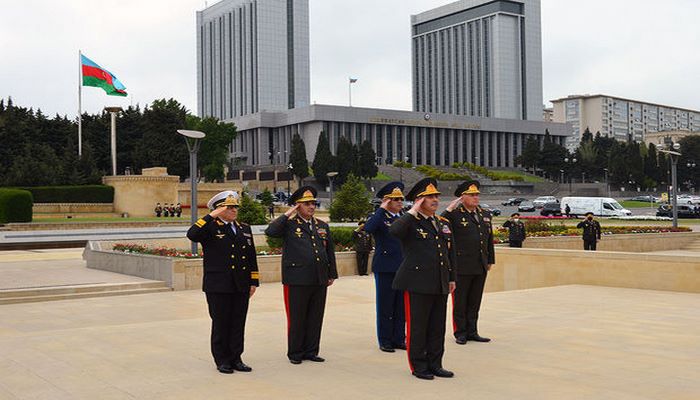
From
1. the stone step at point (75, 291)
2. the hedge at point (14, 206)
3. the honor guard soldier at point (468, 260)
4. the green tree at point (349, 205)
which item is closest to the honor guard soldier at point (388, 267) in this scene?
the honor guard soldier at point (468, 260)

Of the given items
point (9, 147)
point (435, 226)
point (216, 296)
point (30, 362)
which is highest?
point (9, 147)

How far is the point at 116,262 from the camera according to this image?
59.1ft

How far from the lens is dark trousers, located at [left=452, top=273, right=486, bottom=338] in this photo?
8.11m

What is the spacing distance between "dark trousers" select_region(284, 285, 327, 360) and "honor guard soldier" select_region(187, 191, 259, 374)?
1.60ft

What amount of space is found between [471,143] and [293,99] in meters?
35.3

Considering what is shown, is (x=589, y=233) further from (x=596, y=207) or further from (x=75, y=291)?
(x=596, y=207)

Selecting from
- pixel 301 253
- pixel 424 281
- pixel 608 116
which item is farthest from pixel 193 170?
pixel 608 116

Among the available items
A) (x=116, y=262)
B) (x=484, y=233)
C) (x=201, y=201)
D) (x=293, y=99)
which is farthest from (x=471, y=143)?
(x=484, y=233)

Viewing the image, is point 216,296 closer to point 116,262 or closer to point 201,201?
point 116,262

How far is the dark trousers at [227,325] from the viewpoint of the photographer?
6758mm

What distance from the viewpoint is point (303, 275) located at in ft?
23.7

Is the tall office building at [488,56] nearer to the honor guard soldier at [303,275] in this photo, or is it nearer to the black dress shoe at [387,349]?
the black dress shoe at [387,349]

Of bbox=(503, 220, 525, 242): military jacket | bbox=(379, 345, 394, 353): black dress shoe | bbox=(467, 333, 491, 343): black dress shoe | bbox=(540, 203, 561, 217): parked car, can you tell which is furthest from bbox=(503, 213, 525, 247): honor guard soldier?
bbox=(540, 203, 561, 217): parked car

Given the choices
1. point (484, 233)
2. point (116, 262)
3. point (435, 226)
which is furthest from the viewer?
point (116, 262)
